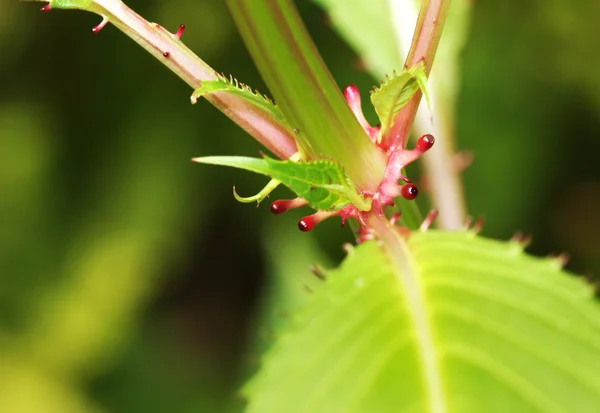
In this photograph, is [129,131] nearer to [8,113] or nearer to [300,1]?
[8,113]

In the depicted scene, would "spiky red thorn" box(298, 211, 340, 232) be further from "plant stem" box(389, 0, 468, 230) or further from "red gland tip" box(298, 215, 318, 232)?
"plant stem" box(389, 0, 468, 230)

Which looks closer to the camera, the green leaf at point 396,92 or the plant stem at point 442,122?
the green leaf at point 396,92

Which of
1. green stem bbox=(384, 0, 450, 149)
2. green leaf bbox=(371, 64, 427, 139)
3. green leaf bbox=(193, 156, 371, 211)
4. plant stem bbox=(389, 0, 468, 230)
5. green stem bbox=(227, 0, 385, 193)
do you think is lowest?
green leaf bbox=(193, 156, 371, 211)

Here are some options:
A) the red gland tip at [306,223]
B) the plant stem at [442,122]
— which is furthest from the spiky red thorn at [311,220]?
the plant stem at [442,122]

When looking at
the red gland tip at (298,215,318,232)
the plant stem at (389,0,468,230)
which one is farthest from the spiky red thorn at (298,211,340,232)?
the plant stem at (389,0,468,230)

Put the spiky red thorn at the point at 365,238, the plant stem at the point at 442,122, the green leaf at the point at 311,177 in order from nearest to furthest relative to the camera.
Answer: the green leaf at the point at 311,177 → the spiky red thorn at the point at 365,238 → the plant stem at the point at 442,122

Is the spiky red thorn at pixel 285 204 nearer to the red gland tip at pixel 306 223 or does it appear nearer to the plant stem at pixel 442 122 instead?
the red gland tip at pixel 306 223

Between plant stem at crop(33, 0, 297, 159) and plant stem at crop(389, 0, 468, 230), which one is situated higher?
plant stem at crop(389, 0, 468, 230)

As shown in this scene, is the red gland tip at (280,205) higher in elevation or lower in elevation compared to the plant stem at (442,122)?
lower
